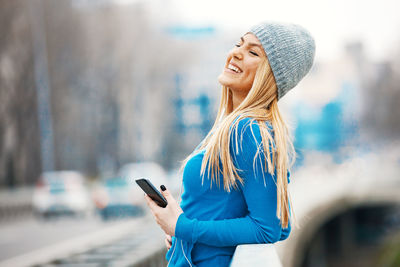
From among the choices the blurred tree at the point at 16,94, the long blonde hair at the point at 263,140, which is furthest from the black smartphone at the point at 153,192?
the blurred tree at the point at 16,94

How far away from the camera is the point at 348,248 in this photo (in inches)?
1462

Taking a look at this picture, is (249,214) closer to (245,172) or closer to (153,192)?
(245,172)

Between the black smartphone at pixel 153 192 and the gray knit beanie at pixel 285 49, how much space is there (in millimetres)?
681

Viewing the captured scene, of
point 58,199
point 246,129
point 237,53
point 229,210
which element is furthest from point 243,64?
point 58,199

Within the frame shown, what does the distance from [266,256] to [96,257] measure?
3971 mm

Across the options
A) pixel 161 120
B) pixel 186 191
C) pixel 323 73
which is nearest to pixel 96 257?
pixel 186 191

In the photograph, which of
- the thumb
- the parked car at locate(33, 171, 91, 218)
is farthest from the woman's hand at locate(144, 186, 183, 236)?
the parked car at locate(33, 171, 91, 218)

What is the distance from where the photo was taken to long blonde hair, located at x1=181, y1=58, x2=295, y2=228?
8.09ft

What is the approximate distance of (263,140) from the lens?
8.09 feet

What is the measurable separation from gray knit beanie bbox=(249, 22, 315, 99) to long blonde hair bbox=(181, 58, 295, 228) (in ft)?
0.14

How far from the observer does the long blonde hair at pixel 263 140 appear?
97.1 inches

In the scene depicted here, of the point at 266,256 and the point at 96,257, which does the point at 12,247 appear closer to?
the point at 96,257

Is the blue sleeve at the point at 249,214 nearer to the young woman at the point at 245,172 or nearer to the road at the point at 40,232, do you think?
the young woman at the point at 245,172

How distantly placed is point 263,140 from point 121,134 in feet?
165
